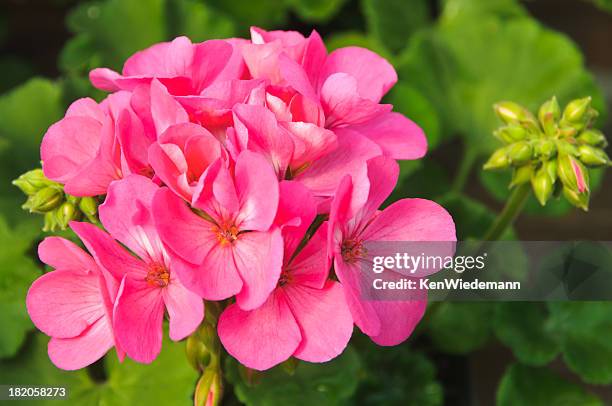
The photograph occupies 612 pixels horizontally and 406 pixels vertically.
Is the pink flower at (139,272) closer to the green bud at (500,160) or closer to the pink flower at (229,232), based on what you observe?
the pink flower at (229,232)

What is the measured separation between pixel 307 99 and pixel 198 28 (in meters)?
0.67

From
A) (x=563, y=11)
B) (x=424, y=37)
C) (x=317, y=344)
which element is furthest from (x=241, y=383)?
(x=563, y=11)

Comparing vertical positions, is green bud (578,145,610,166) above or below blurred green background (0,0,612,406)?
above

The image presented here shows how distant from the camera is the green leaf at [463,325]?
46.2 inches

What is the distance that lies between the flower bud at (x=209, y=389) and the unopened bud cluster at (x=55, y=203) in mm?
180

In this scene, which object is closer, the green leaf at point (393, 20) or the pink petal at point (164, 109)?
the pink petal at point (164, 109)

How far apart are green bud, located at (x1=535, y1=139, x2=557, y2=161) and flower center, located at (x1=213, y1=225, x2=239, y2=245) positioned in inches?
14.1

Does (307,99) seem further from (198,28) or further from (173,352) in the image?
(198,28)

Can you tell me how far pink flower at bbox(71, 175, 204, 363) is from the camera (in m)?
0.54

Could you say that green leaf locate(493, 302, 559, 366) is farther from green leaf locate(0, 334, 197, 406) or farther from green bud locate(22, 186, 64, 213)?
green bud locate(22, 186, 64, 213)

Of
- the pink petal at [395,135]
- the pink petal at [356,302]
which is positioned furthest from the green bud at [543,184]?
the pink petal at [356,302]

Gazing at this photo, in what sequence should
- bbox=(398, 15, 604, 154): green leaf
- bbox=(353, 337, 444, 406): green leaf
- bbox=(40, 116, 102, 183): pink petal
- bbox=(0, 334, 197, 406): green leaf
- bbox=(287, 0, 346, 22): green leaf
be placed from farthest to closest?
bbox=(287, 0, 346, 22): green leaf
bbox=(398, 15, 604, 154): green leaf
bbox=(353, 337, 444, 406): green leaf
bbox=(0, 334, 197, 406): green leaf
bbox=(40, 116, 102, 183): pink petal

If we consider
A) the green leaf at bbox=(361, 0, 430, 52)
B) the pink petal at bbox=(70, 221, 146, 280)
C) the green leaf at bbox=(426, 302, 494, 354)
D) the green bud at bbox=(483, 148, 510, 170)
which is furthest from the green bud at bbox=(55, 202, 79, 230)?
the green leaf at bbox=(361, 0, 430, 52)

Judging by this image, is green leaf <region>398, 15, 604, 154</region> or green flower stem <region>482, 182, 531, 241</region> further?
green leaf <region>398, 15, 604, 154</region>
